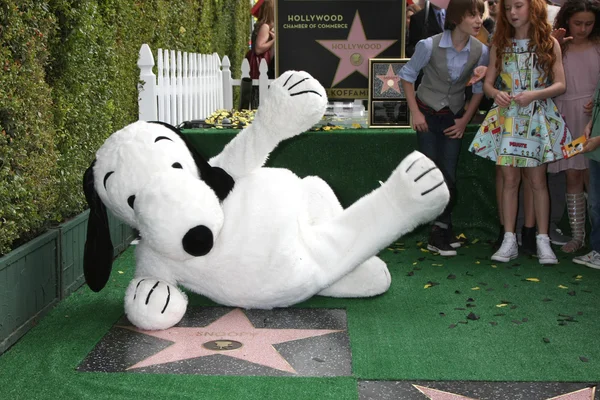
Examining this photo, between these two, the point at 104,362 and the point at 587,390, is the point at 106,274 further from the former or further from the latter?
the point at 587,390

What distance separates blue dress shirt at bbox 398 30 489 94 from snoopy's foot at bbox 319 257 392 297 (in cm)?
157

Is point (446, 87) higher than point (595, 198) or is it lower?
higher

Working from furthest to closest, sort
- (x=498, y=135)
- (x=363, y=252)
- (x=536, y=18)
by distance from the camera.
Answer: (x=498, y=135) → (x=536, y=18) → (x=363, y=252)

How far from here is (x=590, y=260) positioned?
489 centimetres

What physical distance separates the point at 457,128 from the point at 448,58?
482 mm

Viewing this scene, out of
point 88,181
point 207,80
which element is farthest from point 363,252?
point 207,80

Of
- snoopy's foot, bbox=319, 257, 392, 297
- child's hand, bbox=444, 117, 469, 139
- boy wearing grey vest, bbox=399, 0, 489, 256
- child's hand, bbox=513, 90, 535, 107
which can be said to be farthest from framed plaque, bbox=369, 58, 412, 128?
snoopy's foot, bbox=319, 257, 392, 297

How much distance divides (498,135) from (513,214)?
55 centimetres

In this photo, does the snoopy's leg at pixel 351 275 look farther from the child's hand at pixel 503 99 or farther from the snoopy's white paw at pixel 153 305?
the child's hand at pixel 503 99

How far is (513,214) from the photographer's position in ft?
16.4

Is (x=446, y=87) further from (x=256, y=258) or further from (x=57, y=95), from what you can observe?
(x=57, y=95)

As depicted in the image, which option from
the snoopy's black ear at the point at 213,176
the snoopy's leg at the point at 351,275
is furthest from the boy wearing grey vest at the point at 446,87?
the snoopy's black ear at the point at 213,176

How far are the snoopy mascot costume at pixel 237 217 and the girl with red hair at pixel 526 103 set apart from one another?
5.13ft

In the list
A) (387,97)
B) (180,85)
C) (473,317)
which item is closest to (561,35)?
(387,97)
